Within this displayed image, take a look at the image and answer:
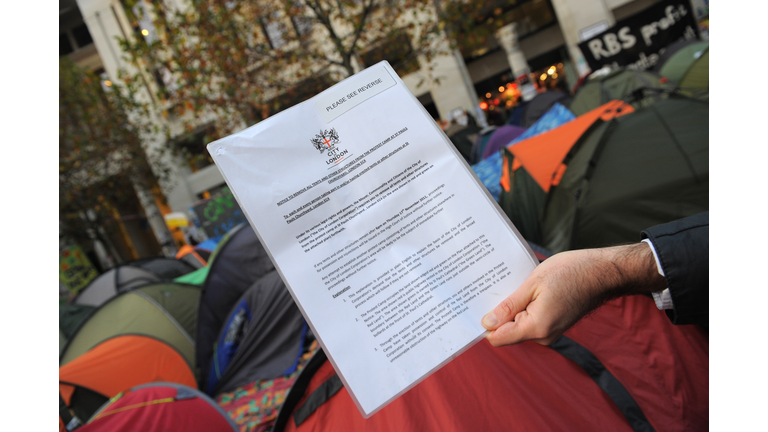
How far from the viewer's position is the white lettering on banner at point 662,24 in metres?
7.16

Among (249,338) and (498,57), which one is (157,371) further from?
(498,57)

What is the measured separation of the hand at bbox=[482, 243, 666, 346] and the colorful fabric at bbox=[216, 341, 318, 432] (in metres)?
1.82

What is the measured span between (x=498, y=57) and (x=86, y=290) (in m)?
14.7

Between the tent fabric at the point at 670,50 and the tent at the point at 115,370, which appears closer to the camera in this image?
the tent at the point at 115,370

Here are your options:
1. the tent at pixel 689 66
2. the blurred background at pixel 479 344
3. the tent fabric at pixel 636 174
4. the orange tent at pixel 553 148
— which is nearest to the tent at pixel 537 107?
the blurred background at pixel 479 344

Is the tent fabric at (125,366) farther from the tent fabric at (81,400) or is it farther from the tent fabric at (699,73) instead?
the tent fabric at (699,73)

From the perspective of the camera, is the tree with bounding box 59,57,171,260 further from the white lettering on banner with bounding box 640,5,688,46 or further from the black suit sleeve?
the black suit sleeve

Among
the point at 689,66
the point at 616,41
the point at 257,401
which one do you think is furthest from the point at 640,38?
the point at 257,401

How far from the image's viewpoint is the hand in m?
0.73

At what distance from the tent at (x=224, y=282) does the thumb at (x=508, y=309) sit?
9.46 ft

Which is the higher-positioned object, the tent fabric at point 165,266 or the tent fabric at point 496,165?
the tent fabric at point 165,266

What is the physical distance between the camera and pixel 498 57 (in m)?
15.2

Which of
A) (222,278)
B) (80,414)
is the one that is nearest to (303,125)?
(80,414)

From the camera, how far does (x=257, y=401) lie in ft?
8.71
